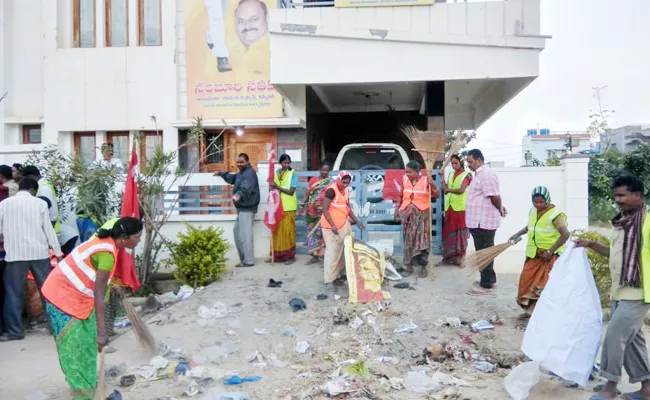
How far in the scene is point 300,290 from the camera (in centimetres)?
705

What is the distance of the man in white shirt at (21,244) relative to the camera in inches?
233

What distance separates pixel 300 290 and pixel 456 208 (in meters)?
2.64

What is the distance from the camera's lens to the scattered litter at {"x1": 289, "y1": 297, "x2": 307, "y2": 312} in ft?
20.8

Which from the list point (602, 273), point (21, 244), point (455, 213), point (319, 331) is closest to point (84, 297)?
point (319, 331)

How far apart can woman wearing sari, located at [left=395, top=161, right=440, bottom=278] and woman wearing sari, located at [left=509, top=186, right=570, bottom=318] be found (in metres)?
1.77

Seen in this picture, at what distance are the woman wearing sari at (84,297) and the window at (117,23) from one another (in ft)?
30.4

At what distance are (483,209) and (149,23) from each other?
8.63 meters

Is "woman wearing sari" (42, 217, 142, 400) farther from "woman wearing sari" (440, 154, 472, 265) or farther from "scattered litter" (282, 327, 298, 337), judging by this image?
"woman wearing sari" (440, 154, 472, 265)

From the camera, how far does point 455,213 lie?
8016 millimetres

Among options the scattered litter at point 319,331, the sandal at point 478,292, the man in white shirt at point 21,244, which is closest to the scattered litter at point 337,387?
the scattered litter at point 319,331

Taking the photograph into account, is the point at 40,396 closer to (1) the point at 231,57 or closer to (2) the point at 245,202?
(2) the point at 245,202

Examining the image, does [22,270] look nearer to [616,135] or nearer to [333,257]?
[333,257]

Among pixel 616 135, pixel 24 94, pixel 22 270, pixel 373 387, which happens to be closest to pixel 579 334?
pixel 373 387

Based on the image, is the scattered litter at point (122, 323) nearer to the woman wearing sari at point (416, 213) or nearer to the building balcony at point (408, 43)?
the woman wearing sari at point (416, 213)
